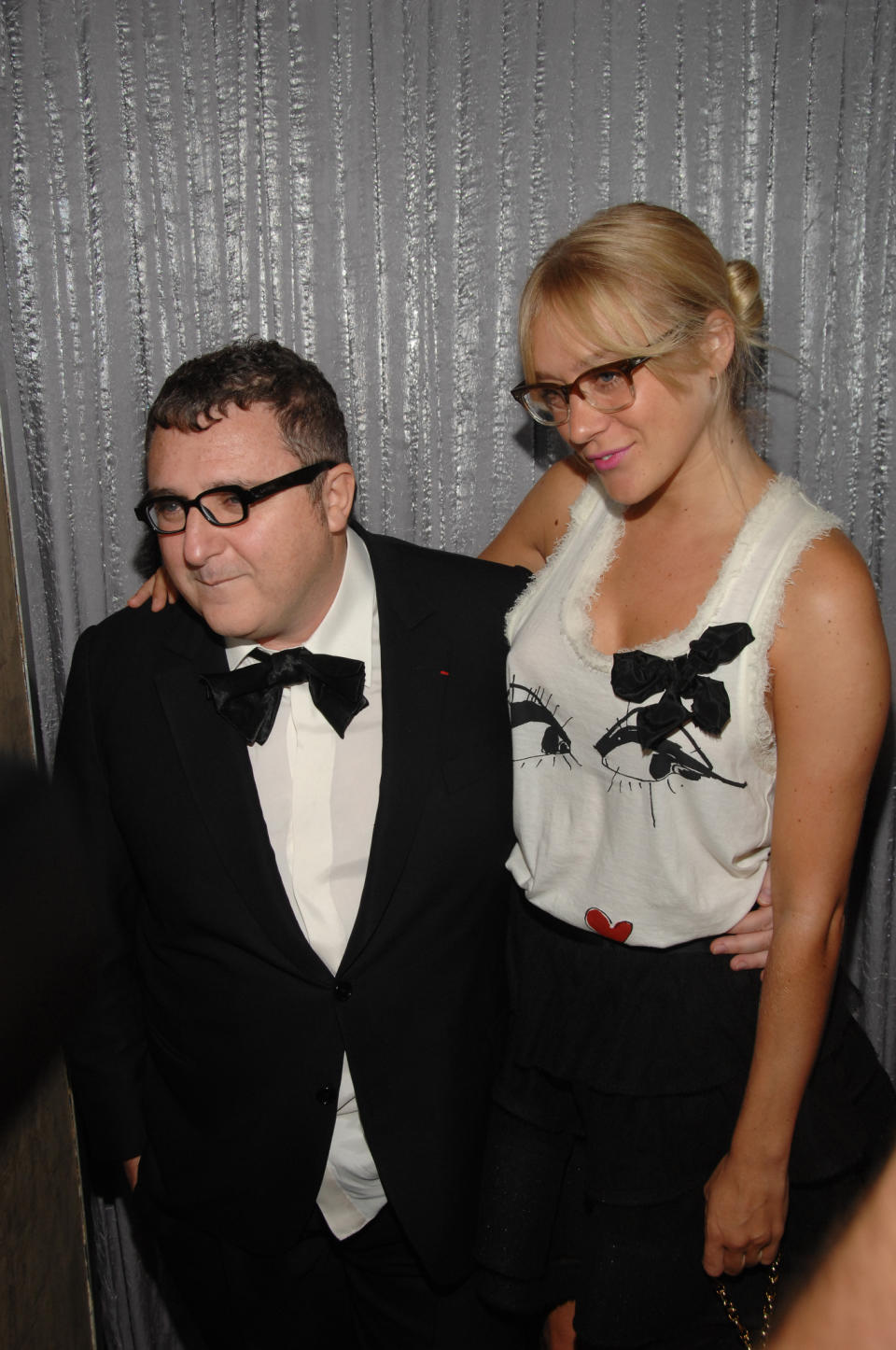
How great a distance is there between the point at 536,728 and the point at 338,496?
0.45 meters

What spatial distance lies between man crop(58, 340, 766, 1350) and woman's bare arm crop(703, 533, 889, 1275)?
0.42 m

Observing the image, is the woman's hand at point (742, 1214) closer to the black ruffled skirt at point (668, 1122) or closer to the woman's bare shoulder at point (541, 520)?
the black ruffled skirt at point (668, 1122)

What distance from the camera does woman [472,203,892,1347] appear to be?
4.88 feet

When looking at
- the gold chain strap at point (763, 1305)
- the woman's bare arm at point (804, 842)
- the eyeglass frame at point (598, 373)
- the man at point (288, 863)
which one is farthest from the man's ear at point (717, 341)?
the gold chain strap at point (763, 1305)

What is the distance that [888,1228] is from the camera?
0.87 feet

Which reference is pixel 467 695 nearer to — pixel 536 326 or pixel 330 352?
pixel 536 326

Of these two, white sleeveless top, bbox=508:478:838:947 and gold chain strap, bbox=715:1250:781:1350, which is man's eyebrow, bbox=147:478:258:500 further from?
gold chain strap, bbox=715:1250:781:1350

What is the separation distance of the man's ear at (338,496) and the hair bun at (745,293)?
1.97ft

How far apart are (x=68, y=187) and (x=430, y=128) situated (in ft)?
2.16

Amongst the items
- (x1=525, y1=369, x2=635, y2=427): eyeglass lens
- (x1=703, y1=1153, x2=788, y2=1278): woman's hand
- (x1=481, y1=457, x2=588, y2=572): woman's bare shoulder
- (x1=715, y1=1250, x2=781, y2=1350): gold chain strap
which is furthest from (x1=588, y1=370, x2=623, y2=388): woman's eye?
(x1=715, y1=1250, x2=781, y2=1350): gold chain strap

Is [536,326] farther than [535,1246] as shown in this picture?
No

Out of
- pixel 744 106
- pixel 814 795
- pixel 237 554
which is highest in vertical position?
pixel 744 106

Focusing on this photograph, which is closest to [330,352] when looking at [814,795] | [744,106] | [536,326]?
[536,326]

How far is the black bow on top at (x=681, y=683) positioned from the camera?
1.49 metres
